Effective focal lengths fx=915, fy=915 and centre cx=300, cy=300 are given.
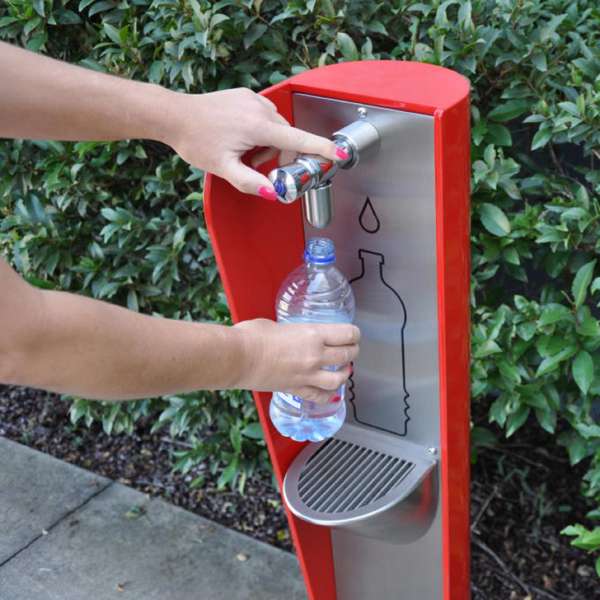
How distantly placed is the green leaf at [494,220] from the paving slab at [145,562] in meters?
1.35

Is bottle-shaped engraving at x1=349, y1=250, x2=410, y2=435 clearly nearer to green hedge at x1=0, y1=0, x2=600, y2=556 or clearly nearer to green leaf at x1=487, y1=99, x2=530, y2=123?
green hedge at x1=0, y1=0, x2=600, y2=556

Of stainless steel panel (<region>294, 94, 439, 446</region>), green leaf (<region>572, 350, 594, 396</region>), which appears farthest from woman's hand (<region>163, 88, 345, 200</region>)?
green leaf (<region>572, 350, 594, 396</region>)

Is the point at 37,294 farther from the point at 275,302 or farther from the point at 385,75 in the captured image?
the point at 385,75

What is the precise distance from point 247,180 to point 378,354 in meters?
0.54

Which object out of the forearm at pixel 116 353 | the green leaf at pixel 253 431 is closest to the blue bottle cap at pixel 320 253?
the forearm at pixel 116 353

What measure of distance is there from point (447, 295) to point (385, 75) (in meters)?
0.45

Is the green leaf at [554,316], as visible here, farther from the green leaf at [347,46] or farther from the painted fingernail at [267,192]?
the painted fingernail at [267,192]

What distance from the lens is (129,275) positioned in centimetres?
305

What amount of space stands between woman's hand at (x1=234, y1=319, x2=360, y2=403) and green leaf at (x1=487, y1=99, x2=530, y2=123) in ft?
2.93

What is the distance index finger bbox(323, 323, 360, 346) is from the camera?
68.5 inches

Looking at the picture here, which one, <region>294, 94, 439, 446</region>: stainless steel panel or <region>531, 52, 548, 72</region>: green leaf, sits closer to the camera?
<region>294, 94, 439, 446</region>: stainless steel panel

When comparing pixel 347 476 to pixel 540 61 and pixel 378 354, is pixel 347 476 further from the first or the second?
pixel 540 61

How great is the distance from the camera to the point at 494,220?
2332 millimetres

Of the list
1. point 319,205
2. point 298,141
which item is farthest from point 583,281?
point 298,141
